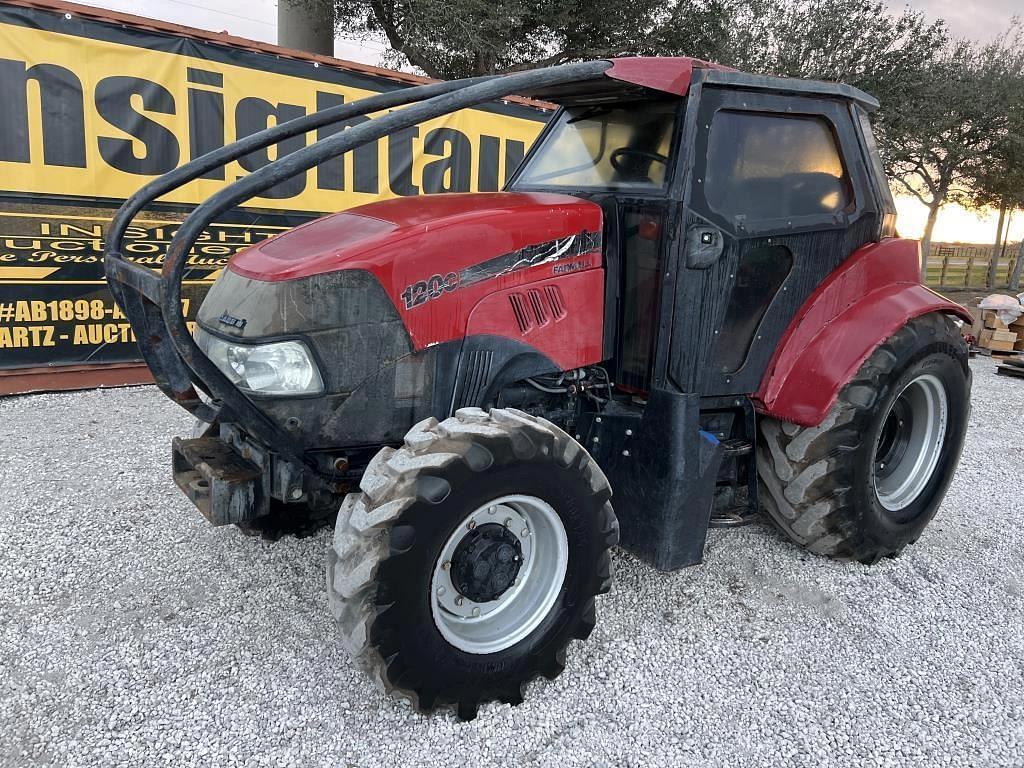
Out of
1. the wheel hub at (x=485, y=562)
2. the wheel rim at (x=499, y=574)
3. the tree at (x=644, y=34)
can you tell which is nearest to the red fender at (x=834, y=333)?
the wheel rim at (x=499, y=574)

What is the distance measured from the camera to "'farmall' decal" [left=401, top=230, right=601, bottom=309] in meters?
2.63

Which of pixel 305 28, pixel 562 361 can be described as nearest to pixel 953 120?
pixel 305 28

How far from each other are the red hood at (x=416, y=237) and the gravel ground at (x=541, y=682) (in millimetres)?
1404

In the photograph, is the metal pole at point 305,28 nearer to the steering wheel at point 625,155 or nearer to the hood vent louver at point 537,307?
the steering wheel at point 625,155

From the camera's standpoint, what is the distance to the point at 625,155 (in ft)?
10.5

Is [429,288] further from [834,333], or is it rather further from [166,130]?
[166,130]

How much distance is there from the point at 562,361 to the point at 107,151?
15.9ft

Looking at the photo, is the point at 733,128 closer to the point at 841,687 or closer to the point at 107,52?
the point at 841,687

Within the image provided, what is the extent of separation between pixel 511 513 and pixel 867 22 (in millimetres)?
19010

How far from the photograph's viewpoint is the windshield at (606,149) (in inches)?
121

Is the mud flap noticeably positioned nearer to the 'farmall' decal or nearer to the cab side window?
the 'farmall' decal

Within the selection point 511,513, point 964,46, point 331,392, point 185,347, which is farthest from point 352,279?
point 964,46

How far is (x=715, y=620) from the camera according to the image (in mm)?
3139

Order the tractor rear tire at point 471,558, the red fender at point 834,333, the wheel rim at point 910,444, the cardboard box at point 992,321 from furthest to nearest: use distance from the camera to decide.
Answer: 1. the cardboard box at point 992,321
2. the wheel rim at point 910,444
3. the red fender at point 834,333
4. the tractor rear tire at point 471,558
